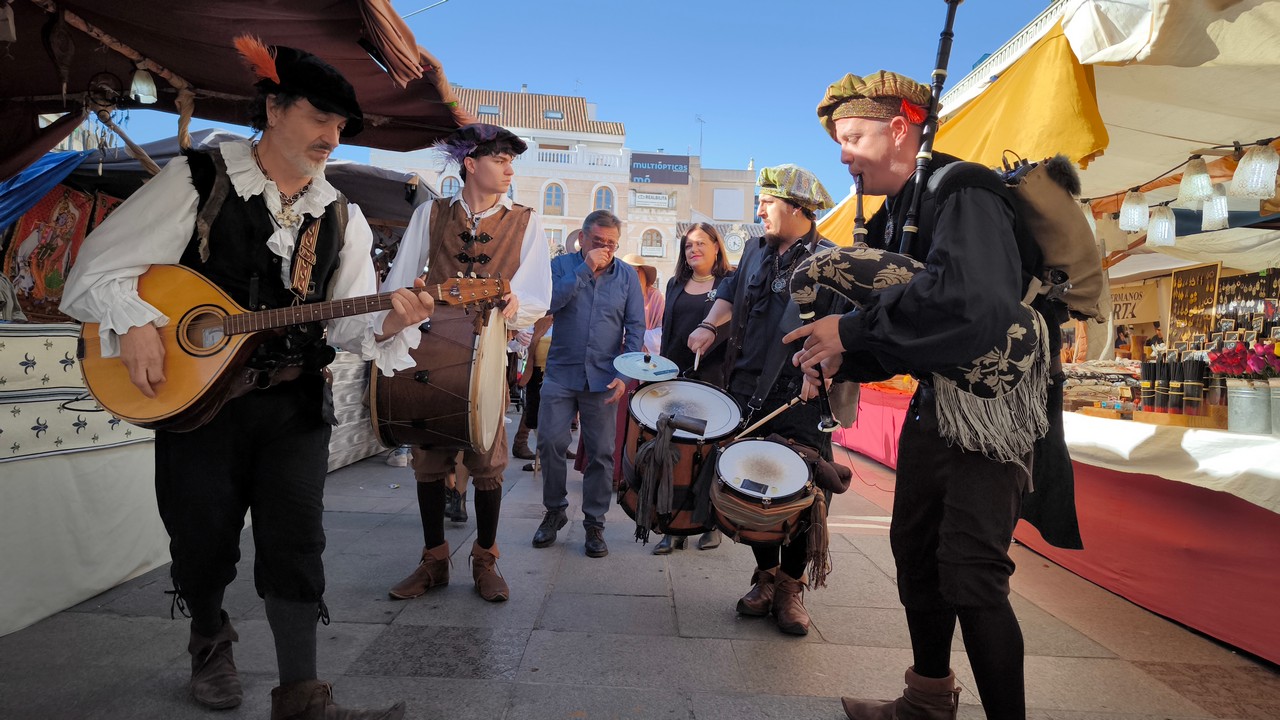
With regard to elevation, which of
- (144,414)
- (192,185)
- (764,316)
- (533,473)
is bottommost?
(533,473)

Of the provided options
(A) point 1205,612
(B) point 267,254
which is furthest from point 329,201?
(A) point 1205,612

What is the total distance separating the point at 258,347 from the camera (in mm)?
2100

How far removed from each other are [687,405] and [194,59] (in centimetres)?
264

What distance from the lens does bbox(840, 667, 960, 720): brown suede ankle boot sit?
6.82 ft

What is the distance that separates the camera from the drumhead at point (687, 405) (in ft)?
10.1

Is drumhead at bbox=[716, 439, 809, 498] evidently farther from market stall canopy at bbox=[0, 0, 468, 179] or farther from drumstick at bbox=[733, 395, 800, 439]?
market stall canopy at bbox=[0, 0, 468, 179]

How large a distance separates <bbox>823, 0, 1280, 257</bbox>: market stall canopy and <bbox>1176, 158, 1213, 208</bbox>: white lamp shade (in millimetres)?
105

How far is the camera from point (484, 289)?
2.58 meters

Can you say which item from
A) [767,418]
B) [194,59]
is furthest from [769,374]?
[194,59]

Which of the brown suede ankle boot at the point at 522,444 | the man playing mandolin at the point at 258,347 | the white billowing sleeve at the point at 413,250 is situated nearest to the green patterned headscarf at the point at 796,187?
the white billowing sleeve at the point at 413,250

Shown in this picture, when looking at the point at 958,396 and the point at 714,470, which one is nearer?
the point at 958,396

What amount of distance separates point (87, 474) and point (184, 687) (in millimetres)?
1418

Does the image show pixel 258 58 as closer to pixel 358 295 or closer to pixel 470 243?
pixel 358 295

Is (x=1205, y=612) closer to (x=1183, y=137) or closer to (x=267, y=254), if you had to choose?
(x=1183, y=137)
